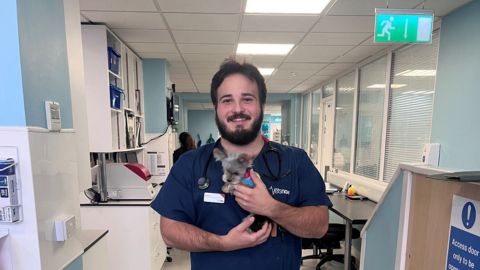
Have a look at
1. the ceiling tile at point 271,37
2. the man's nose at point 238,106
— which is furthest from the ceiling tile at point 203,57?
the man's nose at point 238,106

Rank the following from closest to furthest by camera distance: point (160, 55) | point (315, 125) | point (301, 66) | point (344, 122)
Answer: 1. point (160, 55)
2. point (301, 66)
3. point (344, 122)
4. point (315, 125)

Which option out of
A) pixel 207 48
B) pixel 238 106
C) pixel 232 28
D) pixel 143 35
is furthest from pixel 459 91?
pixel 143 35

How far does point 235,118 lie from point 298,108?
275 inches

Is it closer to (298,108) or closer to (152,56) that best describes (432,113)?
(152,56)

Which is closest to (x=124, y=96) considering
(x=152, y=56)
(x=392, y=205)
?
(x=152, y=56)

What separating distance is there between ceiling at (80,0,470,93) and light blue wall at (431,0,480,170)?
7.1 inches

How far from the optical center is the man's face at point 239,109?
1.00 m

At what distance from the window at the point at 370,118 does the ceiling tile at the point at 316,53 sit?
619 millimetres

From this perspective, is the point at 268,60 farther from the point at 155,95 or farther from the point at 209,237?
the point at 209,237

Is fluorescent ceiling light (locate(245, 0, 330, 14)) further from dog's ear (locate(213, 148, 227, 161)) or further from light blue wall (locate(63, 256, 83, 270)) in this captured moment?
light blue wall (locate(63, 256, 83, 270))

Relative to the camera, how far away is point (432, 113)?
2.51 meters

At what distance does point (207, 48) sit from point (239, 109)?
2530 mm

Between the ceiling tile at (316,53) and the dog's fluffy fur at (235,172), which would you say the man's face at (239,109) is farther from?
the ceiling tile at (316,53)

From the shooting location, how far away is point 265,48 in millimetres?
3312
